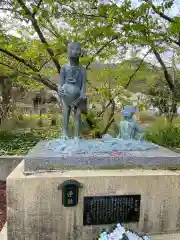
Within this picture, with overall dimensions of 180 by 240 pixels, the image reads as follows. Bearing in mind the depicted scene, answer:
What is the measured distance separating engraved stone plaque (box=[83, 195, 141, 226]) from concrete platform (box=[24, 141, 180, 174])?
360mm

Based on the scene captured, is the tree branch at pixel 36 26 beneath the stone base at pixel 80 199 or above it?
above

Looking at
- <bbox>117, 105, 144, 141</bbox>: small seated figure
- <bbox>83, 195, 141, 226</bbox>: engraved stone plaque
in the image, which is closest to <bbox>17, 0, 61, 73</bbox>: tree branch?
<bbox>117, 105, 144, 141</bbox>: small seated figure

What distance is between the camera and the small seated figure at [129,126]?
129 inches

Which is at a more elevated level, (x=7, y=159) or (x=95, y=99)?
(x=95, y=99)

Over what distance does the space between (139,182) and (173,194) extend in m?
0.48

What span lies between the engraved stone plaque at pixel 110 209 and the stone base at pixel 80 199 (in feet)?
0.19

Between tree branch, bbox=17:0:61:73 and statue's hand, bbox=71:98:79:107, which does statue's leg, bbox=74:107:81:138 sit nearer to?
statue's hand, bbox=71:98:79:107

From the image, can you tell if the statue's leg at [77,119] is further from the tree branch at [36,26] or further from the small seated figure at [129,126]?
the tree branch at [36,26]

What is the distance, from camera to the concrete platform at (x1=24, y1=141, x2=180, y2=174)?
2.67m

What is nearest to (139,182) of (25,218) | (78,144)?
(78,144)

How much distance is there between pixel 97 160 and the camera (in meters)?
2.76

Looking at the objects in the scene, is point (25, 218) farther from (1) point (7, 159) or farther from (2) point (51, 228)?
(1) point (7, 159)

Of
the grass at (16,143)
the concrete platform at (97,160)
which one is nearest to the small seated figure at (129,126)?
the concrete platform at (97,160)

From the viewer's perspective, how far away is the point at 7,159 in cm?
515
